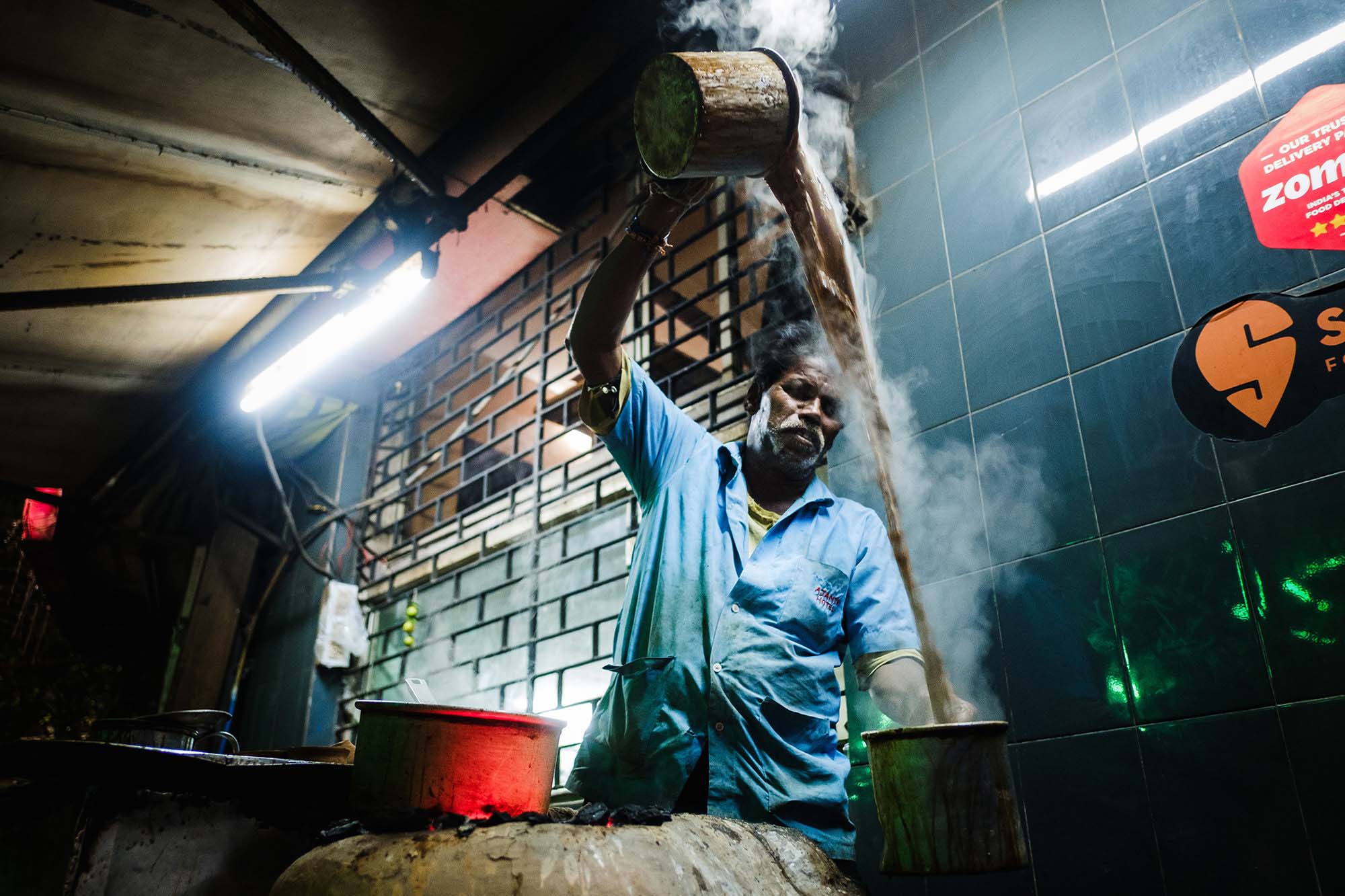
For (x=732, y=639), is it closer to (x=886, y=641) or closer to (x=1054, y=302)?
(x=886, y=641)

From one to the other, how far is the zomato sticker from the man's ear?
5.80 ft

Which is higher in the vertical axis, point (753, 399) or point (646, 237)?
point (646, 237)

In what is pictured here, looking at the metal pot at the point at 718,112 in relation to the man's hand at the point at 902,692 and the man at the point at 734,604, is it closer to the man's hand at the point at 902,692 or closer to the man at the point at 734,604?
the man at the point at 734,604

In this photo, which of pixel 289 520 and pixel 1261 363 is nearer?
pixel 1261 363

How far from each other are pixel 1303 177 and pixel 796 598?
7.08 ft

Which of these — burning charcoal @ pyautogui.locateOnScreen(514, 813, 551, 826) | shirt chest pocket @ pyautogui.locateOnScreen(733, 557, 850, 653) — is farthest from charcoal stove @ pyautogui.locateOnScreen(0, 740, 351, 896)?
shirt chest pocket @ pyautogui.locateOnScreen(733, 557, 850, 653)

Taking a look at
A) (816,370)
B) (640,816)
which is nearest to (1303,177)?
(816,370)

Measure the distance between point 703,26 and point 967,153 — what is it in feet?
5.69

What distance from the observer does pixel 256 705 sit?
25.0 ft

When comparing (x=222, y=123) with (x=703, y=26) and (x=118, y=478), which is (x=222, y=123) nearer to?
(x=703, y=26)

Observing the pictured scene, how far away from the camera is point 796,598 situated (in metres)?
2.53

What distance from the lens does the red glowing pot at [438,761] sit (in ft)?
5.93

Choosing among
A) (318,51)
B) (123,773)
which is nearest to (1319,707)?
(123,773)

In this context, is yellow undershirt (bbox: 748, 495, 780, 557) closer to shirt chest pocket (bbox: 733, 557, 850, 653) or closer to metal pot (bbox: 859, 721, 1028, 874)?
shirt chest pocket (bbox: 733, 557, 850, 653)
